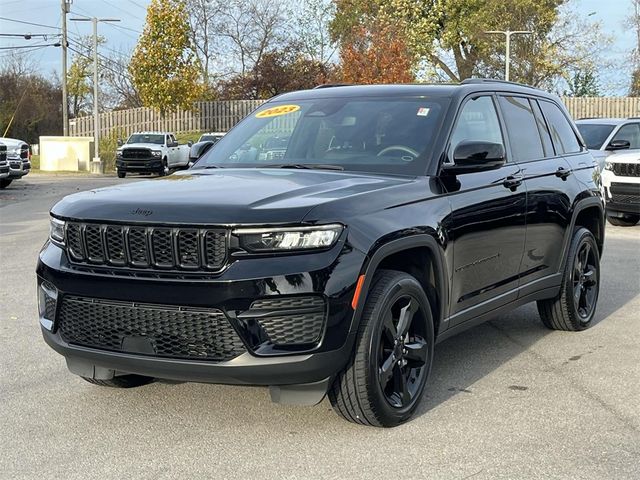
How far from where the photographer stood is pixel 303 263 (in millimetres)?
4012

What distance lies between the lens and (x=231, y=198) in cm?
428

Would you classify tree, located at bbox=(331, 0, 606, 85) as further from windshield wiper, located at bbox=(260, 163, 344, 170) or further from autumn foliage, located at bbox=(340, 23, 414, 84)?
windshield wiper, located at bbox=(260, 163, 344, 170)

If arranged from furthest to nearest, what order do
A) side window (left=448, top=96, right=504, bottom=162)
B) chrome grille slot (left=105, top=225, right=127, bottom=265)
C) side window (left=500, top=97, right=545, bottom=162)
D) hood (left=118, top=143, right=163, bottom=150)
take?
hood (left=118, top=143, right=163, bottom=150) → side window (left=500, top=97, right=545, bottom=162) → side window (left=448, top=96, right=504, bottom=162) → chrome grille slot (left=105, top=225, right=127, bottom=265)

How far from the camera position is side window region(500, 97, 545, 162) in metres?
6.18

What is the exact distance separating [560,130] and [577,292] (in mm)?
1303

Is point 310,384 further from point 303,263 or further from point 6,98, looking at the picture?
point 6,98

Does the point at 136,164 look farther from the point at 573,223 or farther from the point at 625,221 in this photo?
the point at 573,223

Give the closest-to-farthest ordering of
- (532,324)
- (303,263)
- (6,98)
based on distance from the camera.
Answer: (303,263) < (532,324) < (6,98)

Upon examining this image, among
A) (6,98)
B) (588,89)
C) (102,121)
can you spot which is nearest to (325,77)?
(102,121)

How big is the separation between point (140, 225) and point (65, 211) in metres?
0.58

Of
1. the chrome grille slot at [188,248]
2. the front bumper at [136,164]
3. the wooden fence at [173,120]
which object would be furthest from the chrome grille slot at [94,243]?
the wooden fence at [173,120]

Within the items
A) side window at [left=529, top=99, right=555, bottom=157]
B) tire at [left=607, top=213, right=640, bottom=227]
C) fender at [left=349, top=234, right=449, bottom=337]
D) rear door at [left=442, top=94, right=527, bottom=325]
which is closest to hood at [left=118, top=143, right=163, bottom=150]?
tire at [left=607, top=213, right=640, bottom=227]

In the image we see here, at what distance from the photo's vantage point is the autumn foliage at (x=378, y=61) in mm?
45250

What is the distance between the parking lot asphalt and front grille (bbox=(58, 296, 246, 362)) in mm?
501
